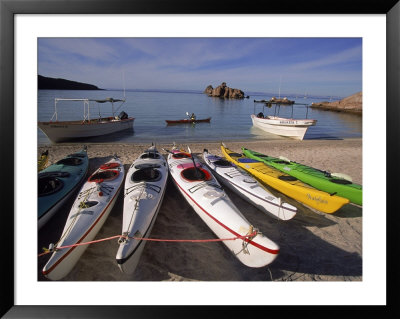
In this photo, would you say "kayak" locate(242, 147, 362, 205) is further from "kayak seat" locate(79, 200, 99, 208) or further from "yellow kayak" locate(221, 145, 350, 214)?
"kayak seat" locate(79, 200, 99, 208)

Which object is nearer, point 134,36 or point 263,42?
point 134,36

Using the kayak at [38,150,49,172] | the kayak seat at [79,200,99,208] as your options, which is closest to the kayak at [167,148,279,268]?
the kayak seat at [79,200,99,208]

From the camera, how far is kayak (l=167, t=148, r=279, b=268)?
8.64ft

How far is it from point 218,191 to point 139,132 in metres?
12.4

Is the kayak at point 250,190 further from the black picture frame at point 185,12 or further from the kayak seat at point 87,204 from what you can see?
the kayak seat at point 87,204

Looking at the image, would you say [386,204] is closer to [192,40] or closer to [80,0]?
[192,40]

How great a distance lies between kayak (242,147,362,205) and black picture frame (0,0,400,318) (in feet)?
5.46

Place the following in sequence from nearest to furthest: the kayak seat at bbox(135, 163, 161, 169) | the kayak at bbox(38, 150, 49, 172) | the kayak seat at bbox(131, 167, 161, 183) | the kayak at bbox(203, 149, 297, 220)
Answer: the kayak at bbox(38, 150, 49, 172)
the kayak at bbox(203, 149, 297, 220)
the kayak seat at bbox(131, 167, 161, 183)
the kayak seat at bbox(135, 163, 161, 169)

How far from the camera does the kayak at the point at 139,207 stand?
8.45 ft

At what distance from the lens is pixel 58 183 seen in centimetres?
434

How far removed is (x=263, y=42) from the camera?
9.80ft

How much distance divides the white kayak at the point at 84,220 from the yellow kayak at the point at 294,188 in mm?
3594

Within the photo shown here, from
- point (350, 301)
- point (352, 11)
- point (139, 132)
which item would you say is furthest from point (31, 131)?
point (139, 132)

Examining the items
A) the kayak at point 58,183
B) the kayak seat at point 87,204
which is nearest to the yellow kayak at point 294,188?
the kayak seat at point 87,204
